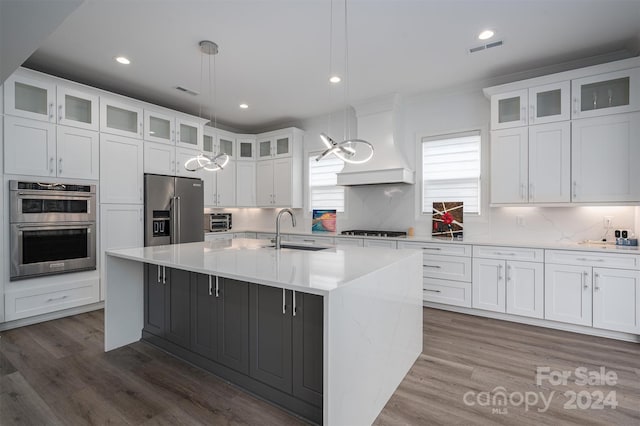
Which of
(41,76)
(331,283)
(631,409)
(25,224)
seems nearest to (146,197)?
(25,224)

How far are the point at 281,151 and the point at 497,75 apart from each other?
342 cm

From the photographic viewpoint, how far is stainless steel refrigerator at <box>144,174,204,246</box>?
13.9 ft

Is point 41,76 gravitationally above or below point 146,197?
above

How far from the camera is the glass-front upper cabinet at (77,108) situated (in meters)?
3.47

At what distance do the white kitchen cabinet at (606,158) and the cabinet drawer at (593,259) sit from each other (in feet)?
1.80

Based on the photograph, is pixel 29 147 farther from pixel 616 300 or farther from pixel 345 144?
pixel 616 300

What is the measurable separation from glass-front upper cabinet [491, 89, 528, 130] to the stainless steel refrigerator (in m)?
4.11

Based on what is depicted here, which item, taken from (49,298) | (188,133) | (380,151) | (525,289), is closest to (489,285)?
(525,289)

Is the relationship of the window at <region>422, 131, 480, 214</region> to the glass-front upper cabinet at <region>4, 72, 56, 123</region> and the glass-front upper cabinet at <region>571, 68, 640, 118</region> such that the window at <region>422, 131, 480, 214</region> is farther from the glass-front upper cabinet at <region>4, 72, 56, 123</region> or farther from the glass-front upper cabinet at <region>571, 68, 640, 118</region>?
the glass-front upper cabinet at <region>4, 72, 56, 123</region>

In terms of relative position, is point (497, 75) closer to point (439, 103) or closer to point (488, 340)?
point (439, 103)

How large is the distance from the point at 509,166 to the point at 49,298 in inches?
207

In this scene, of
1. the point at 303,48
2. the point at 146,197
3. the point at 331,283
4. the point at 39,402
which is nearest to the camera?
the point at 331,283

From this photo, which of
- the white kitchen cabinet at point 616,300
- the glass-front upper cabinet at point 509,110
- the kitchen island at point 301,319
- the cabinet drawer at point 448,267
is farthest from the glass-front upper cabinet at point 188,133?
the white kitchen cabinet at point 616,300

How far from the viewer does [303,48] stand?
317cm
